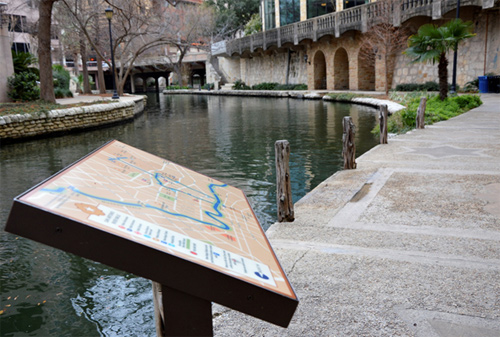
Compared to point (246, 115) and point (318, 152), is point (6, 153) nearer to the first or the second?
point (318, 152)

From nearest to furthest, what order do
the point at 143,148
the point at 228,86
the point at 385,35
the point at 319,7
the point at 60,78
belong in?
the point at 143,148, the point at 385,35, the point at 60,78, the point at 319,7, the point at 228,86

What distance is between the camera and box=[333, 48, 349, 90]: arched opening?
37.8 m

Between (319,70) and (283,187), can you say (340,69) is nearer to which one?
(319,70)

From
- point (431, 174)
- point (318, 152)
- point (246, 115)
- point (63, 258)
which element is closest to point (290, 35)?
point (246, 115)

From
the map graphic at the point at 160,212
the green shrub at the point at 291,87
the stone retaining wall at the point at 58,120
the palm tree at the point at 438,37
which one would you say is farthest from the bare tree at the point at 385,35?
the map graphic at the point at 160,212

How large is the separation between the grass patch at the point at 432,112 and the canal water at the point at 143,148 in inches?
40.4

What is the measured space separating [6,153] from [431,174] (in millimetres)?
12409

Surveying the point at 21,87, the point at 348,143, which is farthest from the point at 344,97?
the point at 348,143

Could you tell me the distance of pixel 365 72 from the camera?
116 ft

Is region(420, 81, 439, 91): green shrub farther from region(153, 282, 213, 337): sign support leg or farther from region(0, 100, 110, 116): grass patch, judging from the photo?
region(153, 282, 213, 337): sign support leg

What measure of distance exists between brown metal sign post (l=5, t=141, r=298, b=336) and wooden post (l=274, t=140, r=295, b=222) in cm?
339

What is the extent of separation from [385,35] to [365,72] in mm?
7683

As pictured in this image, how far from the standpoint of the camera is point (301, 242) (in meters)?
5.23

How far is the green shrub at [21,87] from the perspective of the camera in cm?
2183
